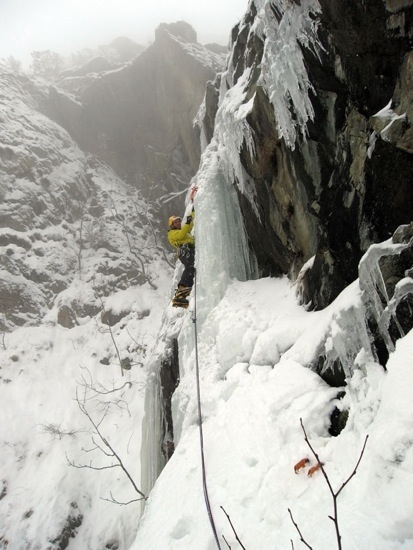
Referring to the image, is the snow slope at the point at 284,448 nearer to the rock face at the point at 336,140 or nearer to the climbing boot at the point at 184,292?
the rock face at the point at 336,140

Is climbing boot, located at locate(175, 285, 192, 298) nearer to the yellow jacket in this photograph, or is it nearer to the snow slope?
the yellow jacket

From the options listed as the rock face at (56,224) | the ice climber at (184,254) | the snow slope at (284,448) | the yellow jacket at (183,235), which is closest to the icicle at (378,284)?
the snow slope at (284,448)

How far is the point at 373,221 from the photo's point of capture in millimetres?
3342

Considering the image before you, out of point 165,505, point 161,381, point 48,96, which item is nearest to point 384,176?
point 165,505

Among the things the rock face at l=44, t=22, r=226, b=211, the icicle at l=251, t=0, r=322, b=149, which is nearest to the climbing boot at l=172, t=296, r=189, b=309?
the icicle at l=251, t=0, r=322, b=149

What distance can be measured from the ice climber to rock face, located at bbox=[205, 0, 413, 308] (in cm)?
170

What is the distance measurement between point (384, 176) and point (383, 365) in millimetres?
1565

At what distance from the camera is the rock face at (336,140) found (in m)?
2.97

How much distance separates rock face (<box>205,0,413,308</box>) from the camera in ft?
9.75

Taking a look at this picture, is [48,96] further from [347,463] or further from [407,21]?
[347,463]

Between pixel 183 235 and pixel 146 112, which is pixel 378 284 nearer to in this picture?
pixel 183 235

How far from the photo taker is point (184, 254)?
650 centimetres

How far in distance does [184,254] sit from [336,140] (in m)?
3.35

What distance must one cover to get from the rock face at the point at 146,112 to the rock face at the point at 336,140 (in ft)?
46.9
